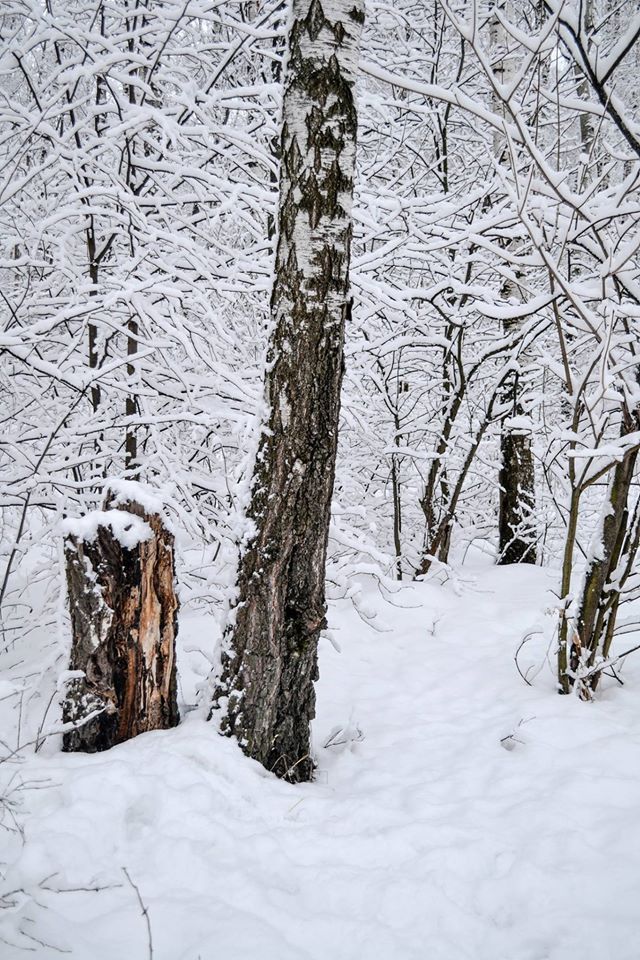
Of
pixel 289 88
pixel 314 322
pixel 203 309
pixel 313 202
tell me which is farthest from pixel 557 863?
pixel 203 309

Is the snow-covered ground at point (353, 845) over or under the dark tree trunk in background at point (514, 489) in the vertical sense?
under

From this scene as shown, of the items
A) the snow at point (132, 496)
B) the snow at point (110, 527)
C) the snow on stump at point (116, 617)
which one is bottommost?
the snow on stump at point (116, 617)

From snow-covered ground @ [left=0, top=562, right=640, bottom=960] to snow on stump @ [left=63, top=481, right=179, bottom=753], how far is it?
136 mm

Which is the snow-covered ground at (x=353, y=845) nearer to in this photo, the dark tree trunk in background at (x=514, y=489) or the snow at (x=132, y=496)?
the snow at (x=132, y=496)

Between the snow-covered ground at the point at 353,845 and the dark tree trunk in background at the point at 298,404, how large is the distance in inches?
9.5

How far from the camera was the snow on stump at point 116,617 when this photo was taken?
→ 2143 millimetres

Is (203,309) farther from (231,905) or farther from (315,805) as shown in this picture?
(231,905)

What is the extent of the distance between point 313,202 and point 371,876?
2206 millimetres

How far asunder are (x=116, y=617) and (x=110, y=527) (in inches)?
13.2

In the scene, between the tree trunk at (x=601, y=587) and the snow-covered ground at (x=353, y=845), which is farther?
the tree trunk at (x=601, y=587)

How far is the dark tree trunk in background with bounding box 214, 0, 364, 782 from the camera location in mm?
2102

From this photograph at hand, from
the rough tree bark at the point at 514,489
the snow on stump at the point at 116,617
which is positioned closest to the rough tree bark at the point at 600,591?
the snow on stump at the point at 116,617

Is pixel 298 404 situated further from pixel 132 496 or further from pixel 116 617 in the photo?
pixel 116 617

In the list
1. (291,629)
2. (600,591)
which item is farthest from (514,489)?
(291,629)
